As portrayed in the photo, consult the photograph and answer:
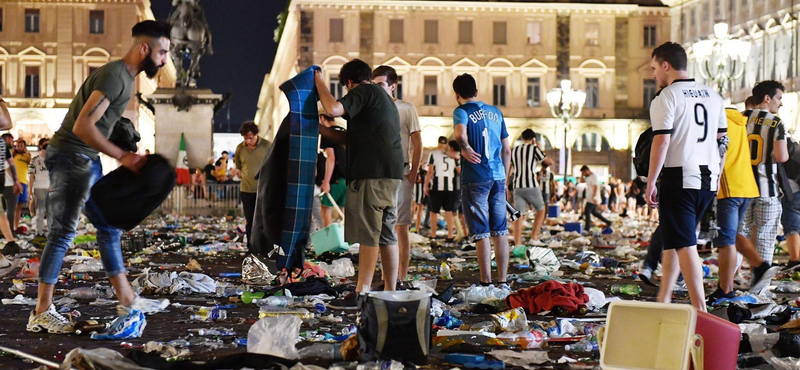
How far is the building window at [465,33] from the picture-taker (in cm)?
5697

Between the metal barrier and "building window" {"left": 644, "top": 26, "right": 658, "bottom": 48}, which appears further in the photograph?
"building window" {"left": 644, "top": 26, "right": 658, "bottom": 48}

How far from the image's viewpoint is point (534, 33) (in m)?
57.6

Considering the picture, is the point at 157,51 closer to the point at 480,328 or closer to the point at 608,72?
the point at 480,328

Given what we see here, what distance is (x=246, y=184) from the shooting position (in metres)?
11.3

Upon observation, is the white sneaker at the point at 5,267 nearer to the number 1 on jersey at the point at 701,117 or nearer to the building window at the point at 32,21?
the number 1 on jersey at the point at 701,117

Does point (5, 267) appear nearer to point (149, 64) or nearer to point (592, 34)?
point (149, 64)

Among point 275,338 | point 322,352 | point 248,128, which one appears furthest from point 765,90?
point 248,128

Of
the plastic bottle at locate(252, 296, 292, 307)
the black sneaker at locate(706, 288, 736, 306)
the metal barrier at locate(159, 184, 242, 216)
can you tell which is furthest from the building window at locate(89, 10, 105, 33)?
the black sneaker at locate(706, 288, 736, 306)

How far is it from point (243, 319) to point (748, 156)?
158 inches

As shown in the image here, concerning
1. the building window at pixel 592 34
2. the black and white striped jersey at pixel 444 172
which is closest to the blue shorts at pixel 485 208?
the black and white striped jersey at pixel 444 172

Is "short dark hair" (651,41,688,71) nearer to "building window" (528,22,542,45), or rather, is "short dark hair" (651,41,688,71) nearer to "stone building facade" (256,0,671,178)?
"stone building facade" (256,0,671,178)

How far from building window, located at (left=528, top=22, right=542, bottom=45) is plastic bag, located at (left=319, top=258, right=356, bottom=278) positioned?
48659 mm

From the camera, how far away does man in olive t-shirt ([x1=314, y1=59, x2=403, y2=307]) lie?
273 inches

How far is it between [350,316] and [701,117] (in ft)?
8.28
